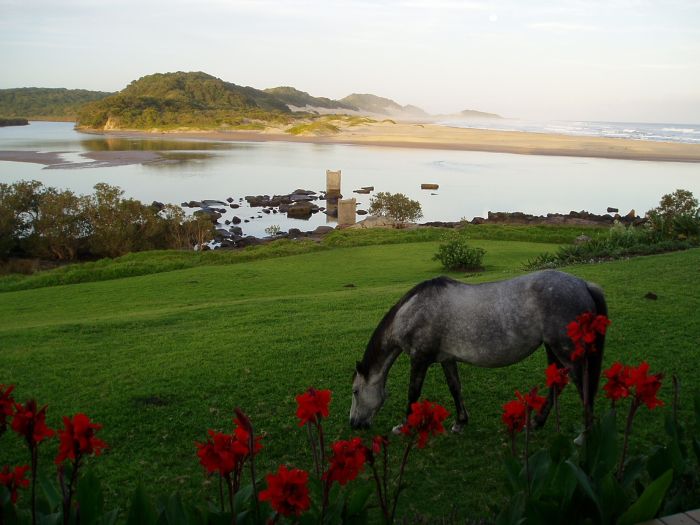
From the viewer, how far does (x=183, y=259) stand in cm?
2005

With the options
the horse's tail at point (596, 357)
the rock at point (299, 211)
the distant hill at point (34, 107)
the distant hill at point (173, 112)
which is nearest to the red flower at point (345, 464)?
the horse's tail at point (596, 357)

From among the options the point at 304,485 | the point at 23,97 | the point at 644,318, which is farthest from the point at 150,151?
the point at 23,97

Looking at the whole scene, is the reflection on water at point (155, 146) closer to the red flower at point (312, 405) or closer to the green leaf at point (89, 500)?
the green leaf at point (89, 500)

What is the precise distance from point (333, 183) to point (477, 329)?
3661cm

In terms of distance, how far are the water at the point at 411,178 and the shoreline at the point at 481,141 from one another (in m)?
4.04

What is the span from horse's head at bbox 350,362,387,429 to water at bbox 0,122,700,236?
27674 mm

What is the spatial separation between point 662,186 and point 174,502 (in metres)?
42.9

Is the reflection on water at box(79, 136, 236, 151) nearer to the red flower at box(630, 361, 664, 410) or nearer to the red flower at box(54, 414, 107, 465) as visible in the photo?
the red flower at box(54, 414, 107, 465)

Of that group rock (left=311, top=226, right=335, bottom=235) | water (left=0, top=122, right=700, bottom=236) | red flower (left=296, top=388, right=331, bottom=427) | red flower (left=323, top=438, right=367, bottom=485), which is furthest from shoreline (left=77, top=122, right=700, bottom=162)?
red flower (left=323, top=438, right=367, bottom=485)

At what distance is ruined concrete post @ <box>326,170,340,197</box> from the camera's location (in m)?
41.3

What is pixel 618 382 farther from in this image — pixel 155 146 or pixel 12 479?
pixel 155 146

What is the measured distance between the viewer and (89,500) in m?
2.94

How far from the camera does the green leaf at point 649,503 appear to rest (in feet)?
9.26

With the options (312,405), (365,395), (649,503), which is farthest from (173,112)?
(649,503)
